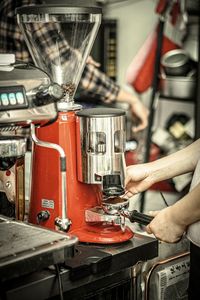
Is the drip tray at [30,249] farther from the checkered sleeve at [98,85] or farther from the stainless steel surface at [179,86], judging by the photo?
the stainless steel surface at [179,86]

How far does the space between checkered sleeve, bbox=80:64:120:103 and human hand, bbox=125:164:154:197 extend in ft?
3.04

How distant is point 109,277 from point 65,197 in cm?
22

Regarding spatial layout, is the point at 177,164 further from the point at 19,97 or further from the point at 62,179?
the point at 19,97

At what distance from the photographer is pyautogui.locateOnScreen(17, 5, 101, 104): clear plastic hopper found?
1686mm

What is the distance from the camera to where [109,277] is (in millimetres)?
1524

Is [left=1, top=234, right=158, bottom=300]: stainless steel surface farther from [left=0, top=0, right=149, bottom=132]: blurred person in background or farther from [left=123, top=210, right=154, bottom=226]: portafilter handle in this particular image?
[left=0, top=0, right=149, bottom=132]: blurred person in background

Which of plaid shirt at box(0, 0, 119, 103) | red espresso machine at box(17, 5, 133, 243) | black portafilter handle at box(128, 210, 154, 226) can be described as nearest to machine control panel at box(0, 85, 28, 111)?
red espresso machine at box(17, 5, 133, 243)

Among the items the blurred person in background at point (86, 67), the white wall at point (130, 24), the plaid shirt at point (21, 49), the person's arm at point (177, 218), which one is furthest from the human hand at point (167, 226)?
the white wall at point (130, 24)

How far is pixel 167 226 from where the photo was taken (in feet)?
4.98

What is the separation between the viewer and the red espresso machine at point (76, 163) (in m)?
1.55

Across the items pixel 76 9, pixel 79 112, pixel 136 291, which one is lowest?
pixel 136 291

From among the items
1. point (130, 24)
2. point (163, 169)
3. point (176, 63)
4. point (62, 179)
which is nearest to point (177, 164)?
point (163, 169)

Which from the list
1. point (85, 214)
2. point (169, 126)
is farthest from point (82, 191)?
point (169, 126)

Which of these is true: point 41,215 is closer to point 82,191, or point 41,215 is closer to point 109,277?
point 82,191
